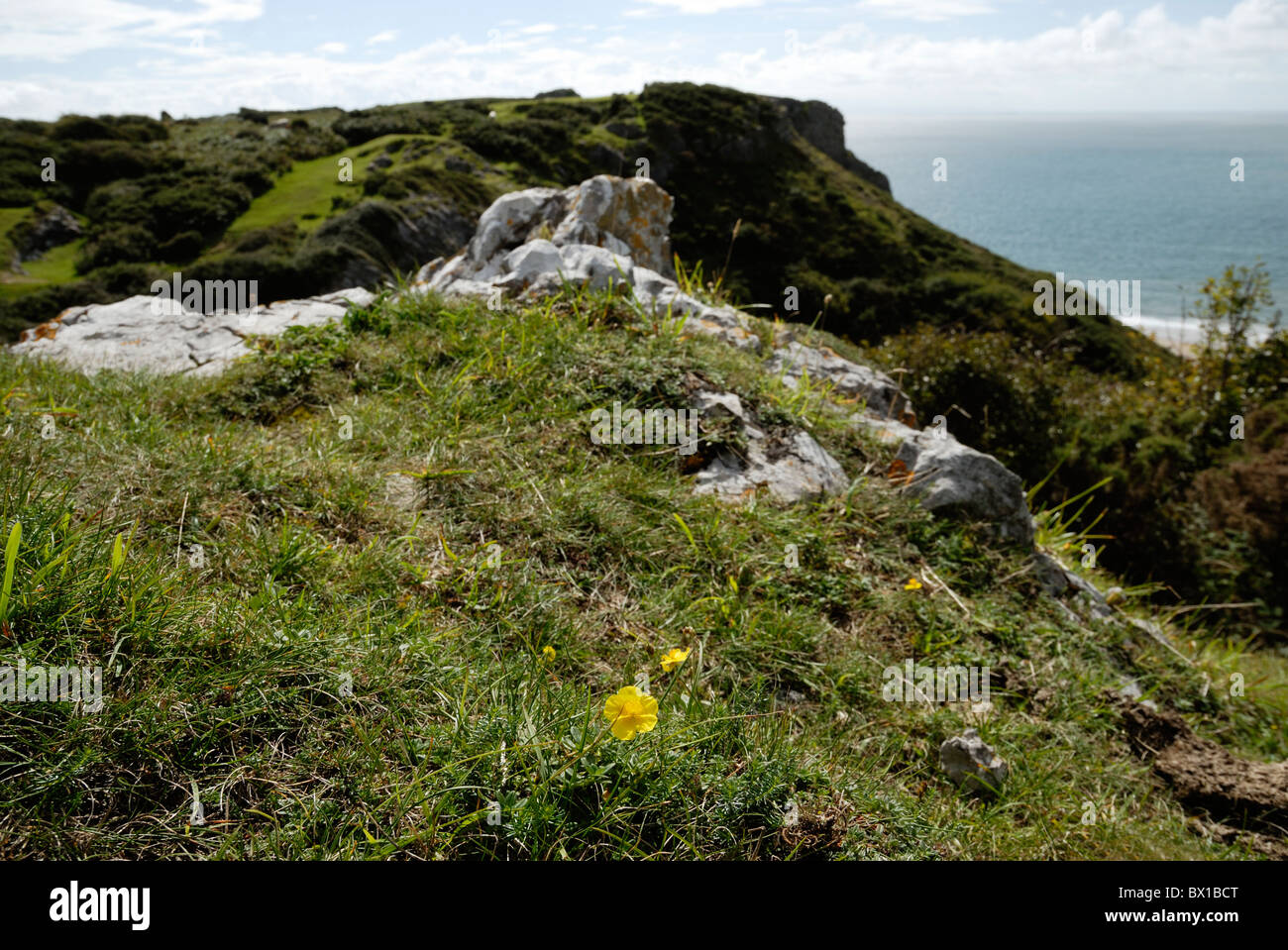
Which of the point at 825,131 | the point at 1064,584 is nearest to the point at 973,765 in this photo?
the point at 1064,584

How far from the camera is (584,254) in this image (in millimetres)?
7125

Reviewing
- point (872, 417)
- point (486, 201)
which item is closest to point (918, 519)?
point (872, 417)

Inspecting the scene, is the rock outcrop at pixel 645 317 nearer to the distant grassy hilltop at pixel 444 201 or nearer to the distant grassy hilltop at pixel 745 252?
the distant grassy hilltop at pixel 745 252

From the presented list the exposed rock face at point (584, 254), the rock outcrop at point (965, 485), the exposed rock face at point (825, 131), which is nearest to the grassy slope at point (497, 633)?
the rock outcrop at point (965, 485)

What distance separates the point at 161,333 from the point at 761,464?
5.86 m

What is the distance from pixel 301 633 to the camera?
87.7 inches

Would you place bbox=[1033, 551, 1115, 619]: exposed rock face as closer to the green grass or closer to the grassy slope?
Result: the grassy slope

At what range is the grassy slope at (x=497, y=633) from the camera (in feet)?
5.91

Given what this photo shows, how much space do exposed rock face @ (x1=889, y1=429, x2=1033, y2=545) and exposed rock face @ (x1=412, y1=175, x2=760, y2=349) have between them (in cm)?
203

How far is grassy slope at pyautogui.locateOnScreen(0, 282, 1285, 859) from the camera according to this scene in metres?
1.80

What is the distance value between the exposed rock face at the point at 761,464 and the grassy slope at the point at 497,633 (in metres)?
0.16

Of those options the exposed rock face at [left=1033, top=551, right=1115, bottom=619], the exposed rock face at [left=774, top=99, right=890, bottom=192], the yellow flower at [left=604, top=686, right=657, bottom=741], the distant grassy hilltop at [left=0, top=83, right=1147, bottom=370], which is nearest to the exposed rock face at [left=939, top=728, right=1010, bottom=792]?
the yellow flower at [left=604, top=686, right=657, bottom=741]
